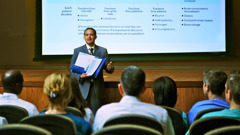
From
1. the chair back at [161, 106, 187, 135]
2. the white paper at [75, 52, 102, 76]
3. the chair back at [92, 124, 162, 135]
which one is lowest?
the chair back at [161, 106, 187, 135]

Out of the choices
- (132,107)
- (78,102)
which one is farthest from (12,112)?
(132,107)

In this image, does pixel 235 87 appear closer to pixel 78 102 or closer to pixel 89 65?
pixel 78 102

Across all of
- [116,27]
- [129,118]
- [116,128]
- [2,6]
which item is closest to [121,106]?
[129,118]

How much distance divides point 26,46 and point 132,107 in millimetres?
4494

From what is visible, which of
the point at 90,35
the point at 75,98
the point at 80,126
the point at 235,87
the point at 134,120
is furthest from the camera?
the point at 90,35

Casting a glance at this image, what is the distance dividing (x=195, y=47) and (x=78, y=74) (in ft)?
8.54

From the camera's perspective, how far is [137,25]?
19.1 feet

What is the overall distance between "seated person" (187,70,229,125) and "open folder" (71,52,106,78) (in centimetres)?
147

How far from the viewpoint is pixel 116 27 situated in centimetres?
583

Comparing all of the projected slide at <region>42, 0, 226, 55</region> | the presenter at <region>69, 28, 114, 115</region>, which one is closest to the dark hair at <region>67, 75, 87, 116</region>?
the presenter at <region>69, 28, 114, 115</region>

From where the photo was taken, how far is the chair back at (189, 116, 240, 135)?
79.5 inches

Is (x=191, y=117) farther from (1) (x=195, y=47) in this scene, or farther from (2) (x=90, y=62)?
(1) (x=195, y=47)

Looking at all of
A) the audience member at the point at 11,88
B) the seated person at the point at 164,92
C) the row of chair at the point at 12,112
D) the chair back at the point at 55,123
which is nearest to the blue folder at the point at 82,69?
the audience member at the point at 11,88

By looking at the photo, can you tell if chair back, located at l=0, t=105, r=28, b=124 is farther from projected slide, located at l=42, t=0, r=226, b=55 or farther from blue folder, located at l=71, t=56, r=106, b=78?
projected slide, located at l=42, t=0, r=226, b=55
